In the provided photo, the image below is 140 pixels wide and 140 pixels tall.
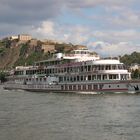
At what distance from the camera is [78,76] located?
67.1m

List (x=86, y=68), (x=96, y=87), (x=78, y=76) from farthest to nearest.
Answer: (x=78, y=76), (x=86, y=68), (x=96, y=87)

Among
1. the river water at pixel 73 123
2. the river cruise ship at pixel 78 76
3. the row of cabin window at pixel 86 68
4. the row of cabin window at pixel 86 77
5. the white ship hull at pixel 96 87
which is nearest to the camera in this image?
the river water at pixel 73 123

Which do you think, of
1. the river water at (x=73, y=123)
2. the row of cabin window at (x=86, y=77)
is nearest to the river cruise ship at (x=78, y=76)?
the row of cabin window at (x=86, y=77)

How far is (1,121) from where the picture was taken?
34.1m

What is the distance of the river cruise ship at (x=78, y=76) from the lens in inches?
2448

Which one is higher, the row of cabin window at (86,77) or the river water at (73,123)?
the row of cabin window at (86,77)

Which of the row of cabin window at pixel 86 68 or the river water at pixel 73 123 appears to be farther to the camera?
the row of cabin window at pixel 86 68

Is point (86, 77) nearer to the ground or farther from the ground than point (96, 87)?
farther from the ground

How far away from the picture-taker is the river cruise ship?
204 feet

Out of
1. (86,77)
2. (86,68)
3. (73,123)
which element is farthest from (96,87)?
(73,123)

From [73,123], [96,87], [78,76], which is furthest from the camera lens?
[78,76]

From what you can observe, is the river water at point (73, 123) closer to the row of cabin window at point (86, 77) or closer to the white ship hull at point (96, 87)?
the white ship hull at point (96, 87)

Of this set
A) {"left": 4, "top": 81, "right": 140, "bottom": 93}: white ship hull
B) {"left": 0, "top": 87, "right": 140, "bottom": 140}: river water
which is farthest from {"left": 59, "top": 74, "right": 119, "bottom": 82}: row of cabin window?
{"left": 0, "top": 87, "right": 140, "bottom": 140}: river water

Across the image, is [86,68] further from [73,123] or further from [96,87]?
[73,123]
